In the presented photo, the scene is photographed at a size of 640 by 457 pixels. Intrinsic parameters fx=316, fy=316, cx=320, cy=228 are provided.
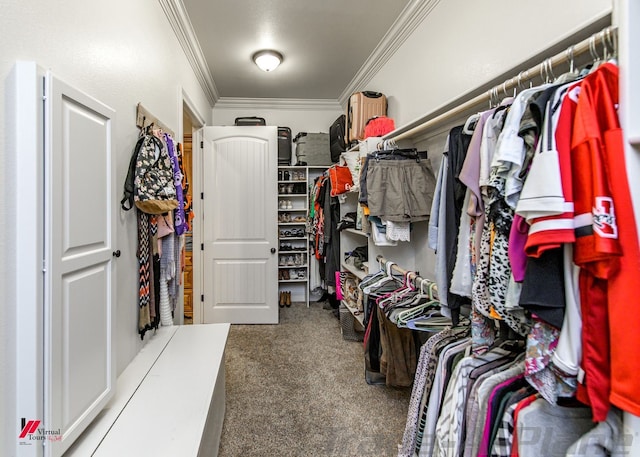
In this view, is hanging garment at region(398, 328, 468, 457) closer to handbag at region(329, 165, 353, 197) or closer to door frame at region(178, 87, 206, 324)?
handbag at region(329, 165, 353, 197)

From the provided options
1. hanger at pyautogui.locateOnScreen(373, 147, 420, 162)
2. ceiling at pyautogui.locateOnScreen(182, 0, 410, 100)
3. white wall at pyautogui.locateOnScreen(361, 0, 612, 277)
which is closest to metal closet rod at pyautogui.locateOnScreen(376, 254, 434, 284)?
white wall at pyautogui.locateOnScreen(361, 0, 612, 277)

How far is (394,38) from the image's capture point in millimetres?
2607

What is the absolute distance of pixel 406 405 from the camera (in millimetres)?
2064

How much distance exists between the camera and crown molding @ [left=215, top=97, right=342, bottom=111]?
165 inches

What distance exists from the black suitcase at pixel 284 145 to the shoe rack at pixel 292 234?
0.13m

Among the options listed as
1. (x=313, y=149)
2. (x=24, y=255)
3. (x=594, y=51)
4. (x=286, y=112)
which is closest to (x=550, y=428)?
(x=594, y=51)

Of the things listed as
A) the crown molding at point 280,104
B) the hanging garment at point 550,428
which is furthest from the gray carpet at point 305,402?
the crown molding at point 280,104

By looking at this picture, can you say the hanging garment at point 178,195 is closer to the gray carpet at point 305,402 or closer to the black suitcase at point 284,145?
the gray carpet at point 305,402

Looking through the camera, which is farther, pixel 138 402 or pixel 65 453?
pixel 138 402

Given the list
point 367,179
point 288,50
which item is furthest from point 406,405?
point 288,50

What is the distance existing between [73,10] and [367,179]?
4.96 feet

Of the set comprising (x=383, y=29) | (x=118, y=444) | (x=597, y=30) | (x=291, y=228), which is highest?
(x=383, y=29)

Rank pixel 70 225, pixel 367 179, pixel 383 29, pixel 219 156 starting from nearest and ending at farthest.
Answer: pixel 70 225 < pixel 367 179 < pixel 383 29 < pixel 219 156

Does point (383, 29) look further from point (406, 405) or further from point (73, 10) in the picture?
point (406, 405)
